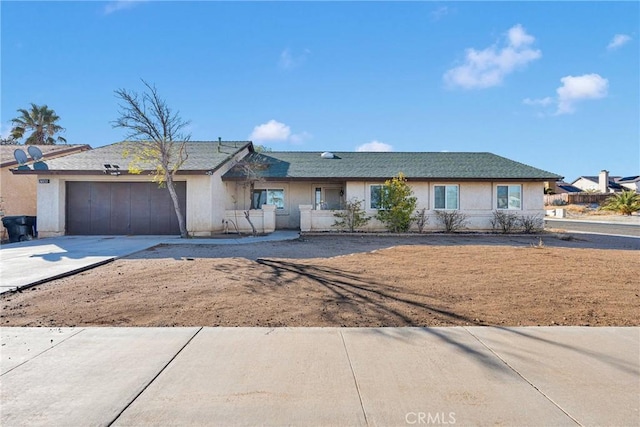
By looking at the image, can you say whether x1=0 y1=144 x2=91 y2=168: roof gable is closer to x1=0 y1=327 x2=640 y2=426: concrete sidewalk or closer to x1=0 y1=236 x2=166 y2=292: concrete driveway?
x1=0 y1=236 x2=166 y2=292: concrete driveway

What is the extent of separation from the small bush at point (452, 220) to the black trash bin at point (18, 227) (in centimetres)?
1935

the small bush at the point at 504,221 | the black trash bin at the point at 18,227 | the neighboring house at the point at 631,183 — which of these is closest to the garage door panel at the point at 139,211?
the black trash bin at the point at 18,227

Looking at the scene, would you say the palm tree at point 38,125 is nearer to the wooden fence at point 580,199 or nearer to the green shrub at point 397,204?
the green shrub at point 397,204

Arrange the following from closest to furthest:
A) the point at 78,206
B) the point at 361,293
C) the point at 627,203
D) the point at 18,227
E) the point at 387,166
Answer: the point at 361,293, the point at 18,227, the point at 78,206, the point at 387,166, the point at 627,203

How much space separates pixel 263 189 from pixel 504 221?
12.8 m

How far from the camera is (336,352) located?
433 centimetres

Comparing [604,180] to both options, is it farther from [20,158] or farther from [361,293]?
[20,158]

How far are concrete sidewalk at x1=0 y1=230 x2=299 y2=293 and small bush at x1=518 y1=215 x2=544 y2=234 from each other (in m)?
11.6

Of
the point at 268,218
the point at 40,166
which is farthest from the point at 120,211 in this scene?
the point at 268,218

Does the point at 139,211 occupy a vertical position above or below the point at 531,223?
above

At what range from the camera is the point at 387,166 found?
67.4ft

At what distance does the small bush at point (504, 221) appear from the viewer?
18.6m

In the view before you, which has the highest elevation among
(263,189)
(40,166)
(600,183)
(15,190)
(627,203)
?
(600,183)

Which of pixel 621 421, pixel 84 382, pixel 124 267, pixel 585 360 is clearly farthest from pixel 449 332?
pixel 124 267
